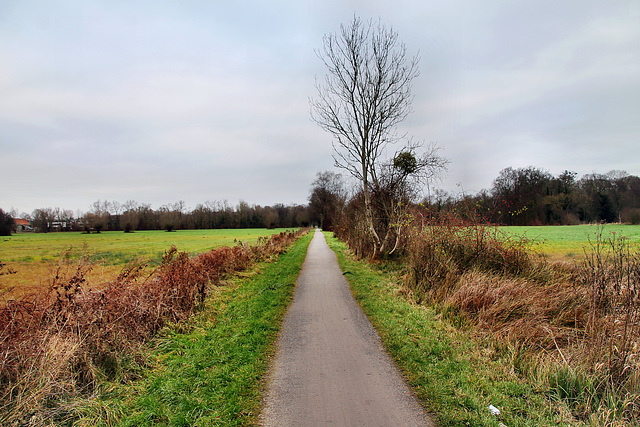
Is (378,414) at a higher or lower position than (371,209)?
lower

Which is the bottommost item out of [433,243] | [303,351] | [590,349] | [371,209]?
[303,351]

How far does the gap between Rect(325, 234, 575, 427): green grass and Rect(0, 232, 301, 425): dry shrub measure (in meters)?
4.03

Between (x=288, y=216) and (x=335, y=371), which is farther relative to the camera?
(x=288, y=216)

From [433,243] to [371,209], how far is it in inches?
252

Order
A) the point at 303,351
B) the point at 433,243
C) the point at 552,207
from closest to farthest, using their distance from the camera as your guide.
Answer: the point at 303,351
the point at 433,243
the point at 552,207

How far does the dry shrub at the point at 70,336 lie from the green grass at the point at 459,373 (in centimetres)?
403

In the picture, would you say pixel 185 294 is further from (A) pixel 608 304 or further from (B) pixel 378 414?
(A) pixel 608 304

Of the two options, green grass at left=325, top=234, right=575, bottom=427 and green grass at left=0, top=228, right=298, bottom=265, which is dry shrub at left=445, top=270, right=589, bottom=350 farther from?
green grass at left=0, top=228, right=298, bottom=265

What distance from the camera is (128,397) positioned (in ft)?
11.9

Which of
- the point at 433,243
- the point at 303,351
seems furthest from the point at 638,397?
the point at 433,243

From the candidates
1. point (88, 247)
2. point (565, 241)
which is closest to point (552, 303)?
point (88, 247)

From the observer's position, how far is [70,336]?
170 inches

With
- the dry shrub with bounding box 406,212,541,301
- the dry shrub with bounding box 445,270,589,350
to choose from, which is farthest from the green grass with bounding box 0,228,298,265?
the dry shrub with bounding box 406,212,541,301

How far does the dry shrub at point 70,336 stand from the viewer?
333cm
